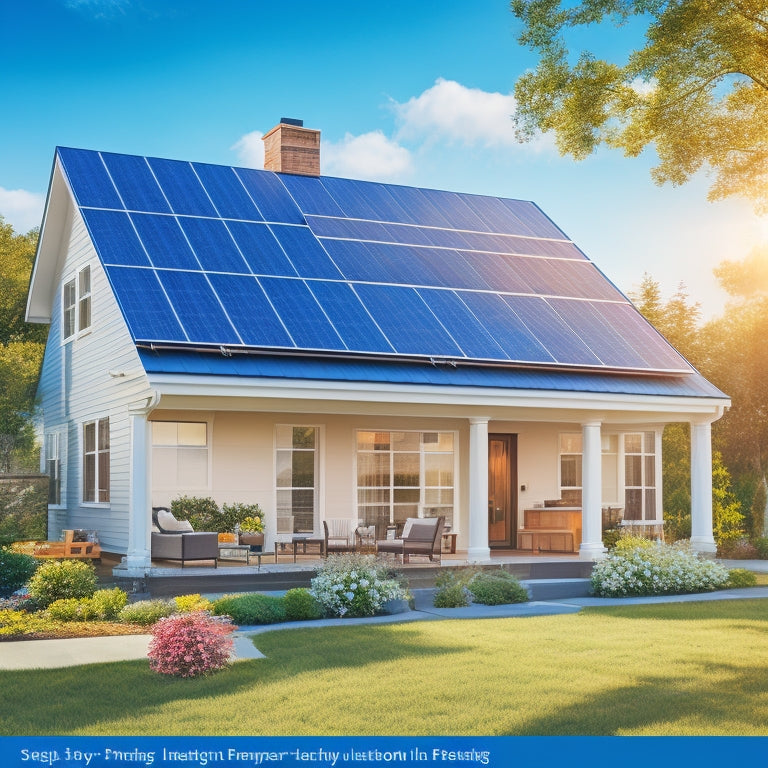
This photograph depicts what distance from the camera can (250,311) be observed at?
16.8 meters

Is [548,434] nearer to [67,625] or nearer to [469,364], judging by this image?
[469,364]

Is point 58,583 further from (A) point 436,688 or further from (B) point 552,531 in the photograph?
(B) point 552,531

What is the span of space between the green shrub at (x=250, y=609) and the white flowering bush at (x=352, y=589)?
0.68 metres

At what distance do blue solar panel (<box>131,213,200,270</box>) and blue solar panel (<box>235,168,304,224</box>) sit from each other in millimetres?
2214

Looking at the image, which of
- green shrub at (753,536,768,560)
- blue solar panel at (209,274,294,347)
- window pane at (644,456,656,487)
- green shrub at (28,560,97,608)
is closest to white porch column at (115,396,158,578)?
green shrub at (28,560,97,608)

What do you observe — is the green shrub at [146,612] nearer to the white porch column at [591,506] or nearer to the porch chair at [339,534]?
the porch chair at [339,534]

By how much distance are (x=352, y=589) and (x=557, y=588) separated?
4.16m

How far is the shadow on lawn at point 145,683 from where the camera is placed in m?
8.21

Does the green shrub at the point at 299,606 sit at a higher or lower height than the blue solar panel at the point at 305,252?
lower

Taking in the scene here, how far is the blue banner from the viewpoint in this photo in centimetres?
710

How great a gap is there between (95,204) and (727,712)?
A: 14.2 meters

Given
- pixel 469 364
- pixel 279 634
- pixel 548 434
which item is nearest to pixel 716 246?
pixel 548 434

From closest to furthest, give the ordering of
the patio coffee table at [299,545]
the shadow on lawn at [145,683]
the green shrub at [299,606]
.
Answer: the shadow on lawn at [145,683]
the green shrub at [299,606]
the patio coffee table at [299,545]

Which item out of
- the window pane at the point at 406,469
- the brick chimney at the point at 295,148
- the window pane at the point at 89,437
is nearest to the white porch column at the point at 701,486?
the window pane at the point at 406,469
